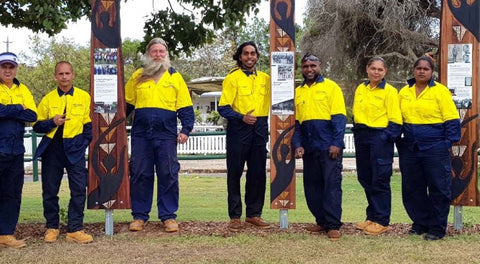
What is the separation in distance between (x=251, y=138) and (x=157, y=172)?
45.3 inches

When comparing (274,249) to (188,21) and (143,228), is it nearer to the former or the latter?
(143,228)

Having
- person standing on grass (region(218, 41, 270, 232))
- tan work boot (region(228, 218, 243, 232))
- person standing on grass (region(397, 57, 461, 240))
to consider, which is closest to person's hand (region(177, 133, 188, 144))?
person standing on grass (region(218, 41, 270, 232))

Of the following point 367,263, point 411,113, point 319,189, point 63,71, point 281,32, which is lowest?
point 367,263

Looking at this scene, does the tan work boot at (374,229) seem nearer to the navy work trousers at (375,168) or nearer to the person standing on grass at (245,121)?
the navy work trousers at (375,168)

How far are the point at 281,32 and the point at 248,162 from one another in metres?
1.59

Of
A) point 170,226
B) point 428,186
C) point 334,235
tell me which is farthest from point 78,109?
point 428,186

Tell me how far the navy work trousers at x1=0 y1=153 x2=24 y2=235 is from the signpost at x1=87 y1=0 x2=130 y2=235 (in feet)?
2.93

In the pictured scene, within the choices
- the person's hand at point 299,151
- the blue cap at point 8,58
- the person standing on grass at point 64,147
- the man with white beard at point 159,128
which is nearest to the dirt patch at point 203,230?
the man with white beard at point 159,128

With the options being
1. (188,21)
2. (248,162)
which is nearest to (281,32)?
(248,162)

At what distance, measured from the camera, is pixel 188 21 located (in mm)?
9484

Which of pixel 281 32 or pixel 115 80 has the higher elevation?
pixel 281 32

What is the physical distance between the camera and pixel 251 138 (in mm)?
7512

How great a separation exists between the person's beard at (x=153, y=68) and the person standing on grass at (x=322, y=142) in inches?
62.8

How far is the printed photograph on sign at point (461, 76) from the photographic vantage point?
7.71 m
